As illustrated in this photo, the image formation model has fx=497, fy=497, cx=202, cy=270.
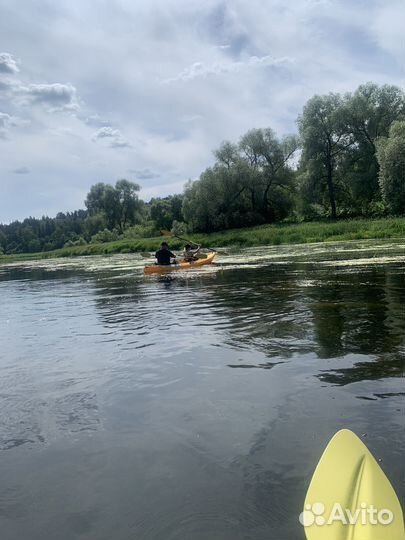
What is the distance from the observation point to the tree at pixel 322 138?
153 ft

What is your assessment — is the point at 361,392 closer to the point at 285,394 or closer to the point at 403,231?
the point at 285,394

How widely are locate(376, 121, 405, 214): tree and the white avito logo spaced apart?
35.3 metres

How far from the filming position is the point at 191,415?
198 inches

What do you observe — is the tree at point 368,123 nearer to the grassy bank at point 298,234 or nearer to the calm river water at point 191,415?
the grassy bank at point 298,234

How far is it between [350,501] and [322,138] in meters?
47.1

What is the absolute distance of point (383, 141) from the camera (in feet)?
129

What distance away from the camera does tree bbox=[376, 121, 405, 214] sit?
1403 inches

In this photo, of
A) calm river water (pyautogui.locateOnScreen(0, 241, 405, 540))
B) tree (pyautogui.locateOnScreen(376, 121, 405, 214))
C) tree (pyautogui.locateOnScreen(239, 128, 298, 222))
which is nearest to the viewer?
calm river water (pyautogui.locateOnScreen(0, 241, 405, 540))

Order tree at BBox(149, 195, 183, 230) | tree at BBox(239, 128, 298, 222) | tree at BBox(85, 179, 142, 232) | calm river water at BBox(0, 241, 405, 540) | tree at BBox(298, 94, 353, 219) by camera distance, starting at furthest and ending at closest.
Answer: tree at BBox(85, 179, 142, 232) → tree at BBox(149, 195, 183, 230) → tree at BBox(239, 128, 298, 222) → tree at BBox(298, 94, 353, 219) → calm river water at BBox(0, 241, 405, 540)

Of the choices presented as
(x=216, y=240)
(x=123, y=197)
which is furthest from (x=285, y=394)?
(x=123, y=197)

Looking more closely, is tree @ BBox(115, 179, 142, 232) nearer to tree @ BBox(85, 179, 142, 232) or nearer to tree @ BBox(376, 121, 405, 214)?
tree @ BBox(85, 179, 142, 232)

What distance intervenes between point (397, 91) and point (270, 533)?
48999mm

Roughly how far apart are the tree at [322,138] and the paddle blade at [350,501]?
1807 inches

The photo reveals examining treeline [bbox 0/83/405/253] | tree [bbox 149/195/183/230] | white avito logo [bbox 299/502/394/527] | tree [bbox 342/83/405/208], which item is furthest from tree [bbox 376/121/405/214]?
tree [bbox 149/195/183/230]
